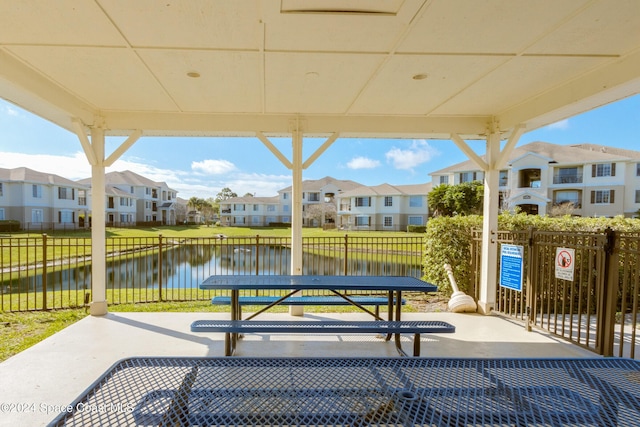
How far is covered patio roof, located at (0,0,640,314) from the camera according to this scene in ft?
7.51

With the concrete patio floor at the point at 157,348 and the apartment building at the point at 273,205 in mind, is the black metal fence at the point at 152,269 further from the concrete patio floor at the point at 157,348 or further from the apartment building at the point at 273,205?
the apartment building at the point at 273,205

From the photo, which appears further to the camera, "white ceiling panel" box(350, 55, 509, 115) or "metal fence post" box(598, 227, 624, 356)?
"metal fence post" box(598, 227, 624, 356)

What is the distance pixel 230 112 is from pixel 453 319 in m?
4.60

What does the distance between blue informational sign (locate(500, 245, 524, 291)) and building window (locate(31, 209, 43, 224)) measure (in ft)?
116

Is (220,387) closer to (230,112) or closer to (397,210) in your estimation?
(230,112)

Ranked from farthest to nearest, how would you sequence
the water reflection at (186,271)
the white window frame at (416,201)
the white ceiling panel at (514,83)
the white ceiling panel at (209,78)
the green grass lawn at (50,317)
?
the white window frame at (416,201)
the water reflection at (186,271)
the green grass lawn at (50,317)
the white ceiling panel at (514,83)
the white ceiling panel at (209,78)

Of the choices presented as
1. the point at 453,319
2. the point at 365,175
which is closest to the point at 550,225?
the point at 453,319

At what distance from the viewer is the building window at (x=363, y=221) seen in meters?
35.6

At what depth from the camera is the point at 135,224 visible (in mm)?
35781

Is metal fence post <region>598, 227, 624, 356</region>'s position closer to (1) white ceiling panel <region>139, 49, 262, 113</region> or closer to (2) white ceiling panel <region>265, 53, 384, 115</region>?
(2) white ceiling panel <region>265, 53, 384, 115</region>

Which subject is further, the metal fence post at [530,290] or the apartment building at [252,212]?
the apartment building at [252,212]

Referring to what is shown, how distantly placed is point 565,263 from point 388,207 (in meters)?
31.4

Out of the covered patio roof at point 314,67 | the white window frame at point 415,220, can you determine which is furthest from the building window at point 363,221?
the covered patio roof at point 314,67

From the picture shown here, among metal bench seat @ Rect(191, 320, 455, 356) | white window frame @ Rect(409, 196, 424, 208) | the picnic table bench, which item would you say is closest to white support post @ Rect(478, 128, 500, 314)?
the picnic table bench
